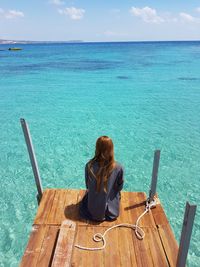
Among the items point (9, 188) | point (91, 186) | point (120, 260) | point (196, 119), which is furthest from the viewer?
point (196, 119)

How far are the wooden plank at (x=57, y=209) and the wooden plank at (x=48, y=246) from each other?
0.16 m

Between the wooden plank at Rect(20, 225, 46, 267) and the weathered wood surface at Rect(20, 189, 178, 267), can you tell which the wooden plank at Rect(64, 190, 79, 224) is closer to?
the weathered wood surface at Rect(20, 189, 178, 267)

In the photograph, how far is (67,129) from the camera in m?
12.4

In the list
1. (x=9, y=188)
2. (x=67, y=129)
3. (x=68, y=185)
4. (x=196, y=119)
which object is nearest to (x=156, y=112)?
(x=196, y=119)

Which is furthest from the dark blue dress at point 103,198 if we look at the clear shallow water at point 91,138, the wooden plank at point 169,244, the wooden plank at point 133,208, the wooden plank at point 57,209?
the clear shallow water at point 91,138

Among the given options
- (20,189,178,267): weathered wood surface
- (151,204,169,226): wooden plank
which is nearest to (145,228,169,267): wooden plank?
(20,189,178,267): weathered wood surface

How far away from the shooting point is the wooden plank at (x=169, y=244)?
11.9 feet

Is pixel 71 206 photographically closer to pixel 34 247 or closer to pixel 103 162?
pixel 34 247

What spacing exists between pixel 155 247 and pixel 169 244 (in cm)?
24

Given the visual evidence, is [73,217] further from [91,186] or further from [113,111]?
[113,111]

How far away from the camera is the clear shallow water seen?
272 inches

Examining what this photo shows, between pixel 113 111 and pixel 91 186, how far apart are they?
37.7 feet

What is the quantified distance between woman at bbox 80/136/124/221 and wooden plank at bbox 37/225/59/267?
59cm

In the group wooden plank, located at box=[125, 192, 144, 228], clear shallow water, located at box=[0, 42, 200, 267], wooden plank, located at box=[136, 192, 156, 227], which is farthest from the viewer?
clear shallow water, located at box=[0, 42, 200, 267]
